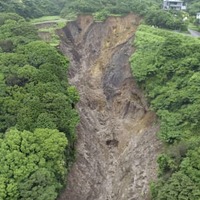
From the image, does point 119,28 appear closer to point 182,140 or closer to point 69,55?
point 69,55

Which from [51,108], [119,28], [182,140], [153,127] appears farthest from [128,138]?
[119,28]

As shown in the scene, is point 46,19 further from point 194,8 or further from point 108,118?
point 108,118

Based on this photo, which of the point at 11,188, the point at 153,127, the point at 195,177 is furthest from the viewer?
the point at 153,127

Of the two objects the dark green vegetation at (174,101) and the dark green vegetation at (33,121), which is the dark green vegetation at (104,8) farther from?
the dark green vegetation at (33,121)

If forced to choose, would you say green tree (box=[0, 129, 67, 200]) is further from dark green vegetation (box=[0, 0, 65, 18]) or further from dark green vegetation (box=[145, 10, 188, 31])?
dark green vegetation (box=[0, 0, 65, 18])

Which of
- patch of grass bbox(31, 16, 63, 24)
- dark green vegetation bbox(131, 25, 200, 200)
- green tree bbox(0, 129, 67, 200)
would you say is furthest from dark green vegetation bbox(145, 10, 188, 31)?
green tree bbox(0, 129, 67, 200)
